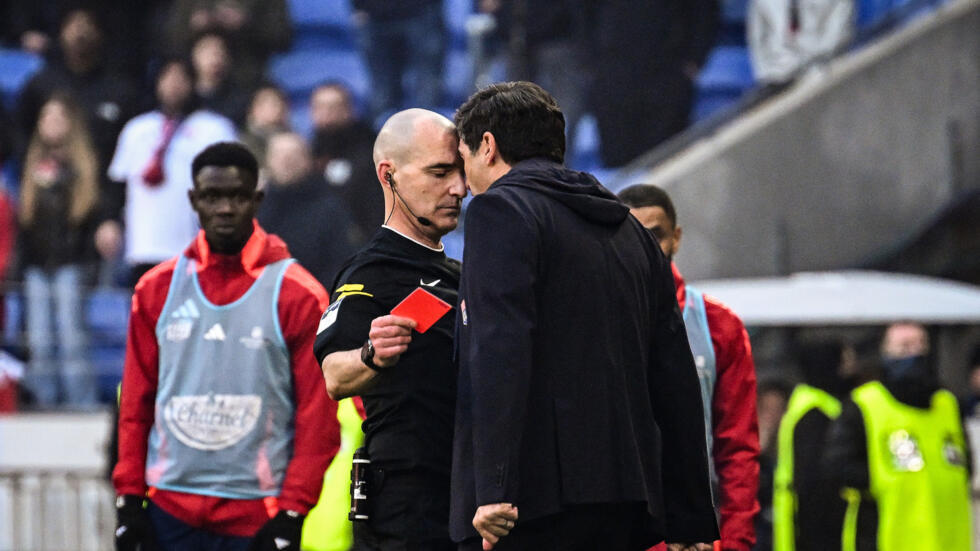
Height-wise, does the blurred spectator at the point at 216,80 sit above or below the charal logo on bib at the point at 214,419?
above

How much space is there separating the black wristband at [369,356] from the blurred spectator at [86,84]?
10669 mm

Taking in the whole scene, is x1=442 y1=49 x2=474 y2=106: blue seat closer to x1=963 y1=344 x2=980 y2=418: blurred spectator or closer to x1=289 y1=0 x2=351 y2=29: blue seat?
x1=289 y1=0 x2=351 y2=29: blue seat

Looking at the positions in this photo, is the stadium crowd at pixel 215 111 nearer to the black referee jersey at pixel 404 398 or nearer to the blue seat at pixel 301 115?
the blue seat at pixel 301 115

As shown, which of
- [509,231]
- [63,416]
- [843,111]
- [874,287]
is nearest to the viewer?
[509,231]

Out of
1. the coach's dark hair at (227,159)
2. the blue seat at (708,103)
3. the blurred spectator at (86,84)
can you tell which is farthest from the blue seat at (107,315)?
the coach's dark hair at (227,159)

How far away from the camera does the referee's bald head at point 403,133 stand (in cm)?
410

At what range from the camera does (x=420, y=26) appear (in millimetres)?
14336

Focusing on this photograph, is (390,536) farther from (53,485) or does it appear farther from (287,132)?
(287,132)

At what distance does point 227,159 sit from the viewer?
519 cm

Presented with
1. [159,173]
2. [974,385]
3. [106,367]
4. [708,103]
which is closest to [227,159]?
[974,385]

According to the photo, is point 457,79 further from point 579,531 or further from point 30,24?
point 579,531

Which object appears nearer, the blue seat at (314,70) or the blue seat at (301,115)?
the blue seat at (301,115)

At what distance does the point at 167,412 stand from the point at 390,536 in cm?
136

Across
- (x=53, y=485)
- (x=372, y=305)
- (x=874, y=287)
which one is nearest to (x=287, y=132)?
(x=53, y=485)
